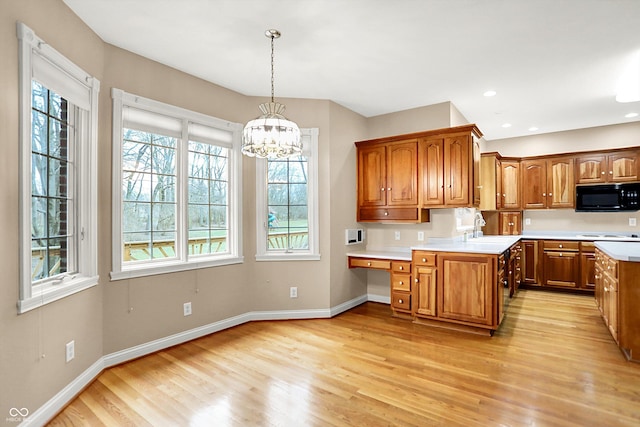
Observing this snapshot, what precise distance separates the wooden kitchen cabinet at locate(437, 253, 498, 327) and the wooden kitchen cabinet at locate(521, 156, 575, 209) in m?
3.18

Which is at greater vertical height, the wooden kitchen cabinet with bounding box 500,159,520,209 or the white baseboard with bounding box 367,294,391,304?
the wooden kitchen cabinet with bounding box 500,159,520,209

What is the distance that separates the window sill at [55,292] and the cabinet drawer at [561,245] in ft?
20.3

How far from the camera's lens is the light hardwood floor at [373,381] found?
2.13m

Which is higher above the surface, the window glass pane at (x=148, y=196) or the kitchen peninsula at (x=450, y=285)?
the window glass pane at (x=148, y=196)

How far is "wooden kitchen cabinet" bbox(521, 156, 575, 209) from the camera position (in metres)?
5.61

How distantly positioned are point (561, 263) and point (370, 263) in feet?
11.1

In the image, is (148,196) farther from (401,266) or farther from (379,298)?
(379,298)

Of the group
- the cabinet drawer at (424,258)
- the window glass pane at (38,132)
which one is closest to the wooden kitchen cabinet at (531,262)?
the cabinet drawer at (424,258)

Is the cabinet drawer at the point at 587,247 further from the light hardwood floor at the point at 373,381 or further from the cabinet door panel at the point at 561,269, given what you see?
the light hardwood floor at the point at 373,381

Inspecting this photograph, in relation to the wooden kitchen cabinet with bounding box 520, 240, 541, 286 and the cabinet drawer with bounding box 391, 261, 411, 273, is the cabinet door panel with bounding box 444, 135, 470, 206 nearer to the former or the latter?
the cabinet drawer with bounding box 391, 261, 411, 273

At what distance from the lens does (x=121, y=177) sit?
2926 millimetres

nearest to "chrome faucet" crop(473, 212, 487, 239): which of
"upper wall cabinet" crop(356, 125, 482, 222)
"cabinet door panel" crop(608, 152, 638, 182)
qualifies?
"upper wall cabinet" crop(356, 125, 482, 222)

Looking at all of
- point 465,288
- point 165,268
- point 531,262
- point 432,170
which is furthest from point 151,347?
point 531,262

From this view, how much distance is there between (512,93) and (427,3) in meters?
2.32
